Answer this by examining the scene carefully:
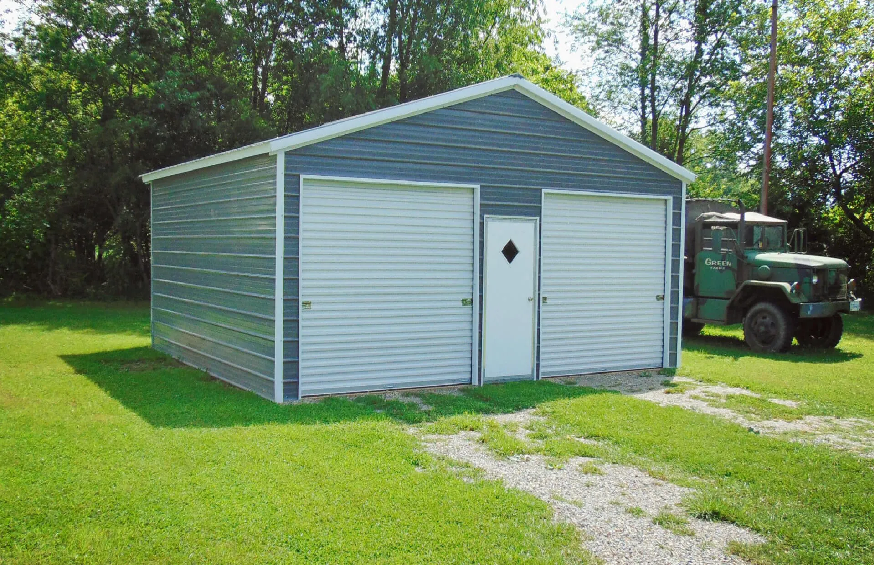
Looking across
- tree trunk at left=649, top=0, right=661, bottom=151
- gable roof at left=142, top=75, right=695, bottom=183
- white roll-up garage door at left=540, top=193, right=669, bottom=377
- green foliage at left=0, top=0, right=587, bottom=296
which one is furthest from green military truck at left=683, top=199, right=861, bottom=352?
tree trunk at left=649, top=0, right=661, bottom=151

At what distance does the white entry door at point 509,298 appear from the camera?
9.12m

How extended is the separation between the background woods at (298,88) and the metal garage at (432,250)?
34.4 ft

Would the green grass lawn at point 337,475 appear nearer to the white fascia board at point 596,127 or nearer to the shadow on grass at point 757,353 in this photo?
the shadow on grass at point 757,353

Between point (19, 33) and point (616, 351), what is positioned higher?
point (19, 33)

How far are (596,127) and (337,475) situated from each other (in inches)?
252

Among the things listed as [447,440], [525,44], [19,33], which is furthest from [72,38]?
[447,440]

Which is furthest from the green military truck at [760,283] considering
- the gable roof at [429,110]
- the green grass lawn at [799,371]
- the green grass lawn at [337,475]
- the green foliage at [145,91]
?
the green foliage at [145,91]

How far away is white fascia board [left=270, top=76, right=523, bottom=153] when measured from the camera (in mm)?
7699

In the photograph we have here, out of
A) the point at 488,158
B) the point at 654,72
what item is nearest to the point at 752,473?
the point at 488,158

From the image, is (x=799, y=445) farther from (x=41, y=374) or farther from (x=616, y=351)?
(x=41, y=374)

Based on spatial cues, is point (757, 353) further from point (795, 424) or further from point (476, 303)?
point (476, 303)

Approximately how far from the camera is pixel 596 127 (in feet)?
32.0

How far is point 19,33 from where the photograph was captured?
20.5m

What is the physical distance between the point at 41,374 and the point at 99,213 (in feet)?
44.3
